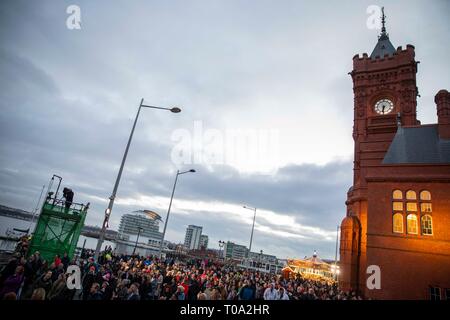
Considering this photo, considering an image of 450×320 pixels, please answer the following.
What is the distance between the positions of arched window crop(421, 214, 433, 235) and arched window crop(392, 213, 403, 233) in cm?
147

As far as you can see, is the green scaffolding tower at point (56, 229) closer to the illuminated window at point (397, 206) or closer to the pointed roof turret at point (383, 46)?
the illuminated window at point (397, 206)

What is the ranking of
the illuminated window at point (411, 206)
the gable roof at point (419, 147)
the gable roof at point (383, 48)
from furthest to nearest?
the gable roof at point (383, 48) → the gable roof at point (419, 147) → the illuminated window at point (411, 206)

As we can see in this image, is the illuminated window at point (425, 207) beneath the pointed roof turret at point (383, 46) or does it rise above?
beneath

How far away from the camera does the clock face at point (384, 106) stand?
33.0 meters

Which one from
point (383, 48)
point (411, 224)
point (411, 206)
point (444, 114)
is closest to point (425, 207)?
point (411, 206)

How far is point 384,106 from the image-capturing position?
110 feet

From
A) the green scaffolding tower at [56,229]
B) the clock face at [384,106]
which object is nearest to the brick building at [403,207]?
the clock face at [384,106]

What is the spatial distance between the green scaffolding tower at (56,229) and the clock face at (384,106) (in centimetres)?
3550

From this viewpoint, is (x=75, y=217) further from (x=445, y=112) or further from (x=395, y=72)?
(x=395, y=72)

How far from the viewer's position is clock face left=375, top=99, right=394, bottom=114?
1298 inches

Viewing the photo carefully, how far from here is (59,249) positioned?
59.8 ft

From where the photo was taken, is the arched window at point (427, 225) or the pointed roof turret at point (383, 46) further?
the pointed roof turret at point (383, 46)
